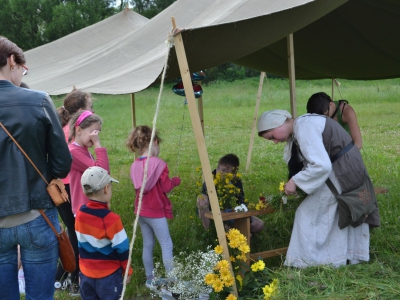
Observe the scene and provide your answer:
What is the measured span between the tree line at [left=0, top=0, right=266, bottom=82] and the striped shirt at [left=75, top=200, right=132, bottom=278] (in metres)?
23.4

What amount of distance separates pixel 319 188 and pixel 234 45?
3.52 ft

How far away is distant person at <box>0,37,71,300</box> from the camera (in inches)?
90.5

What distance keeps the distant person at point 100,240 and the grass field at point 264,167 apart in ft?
3.02

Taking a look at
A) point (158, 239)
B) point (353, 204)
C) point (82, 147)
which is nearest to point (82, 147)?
point (82, 147)

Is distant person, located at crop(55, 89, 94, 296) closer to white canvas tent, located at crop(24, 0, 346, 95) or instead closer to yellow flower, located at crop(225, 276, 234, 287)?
white canvas tent, located at crop(24, 0, 346, 95)

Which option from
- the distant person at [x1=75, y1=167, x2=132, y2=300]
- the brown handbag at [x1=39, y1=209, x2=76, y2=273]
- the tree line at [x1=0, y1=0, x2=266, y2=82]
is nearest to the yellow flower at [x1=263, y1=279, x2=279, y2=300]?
the distant person at [x1=75, y1=167, x2=132, y2=300]

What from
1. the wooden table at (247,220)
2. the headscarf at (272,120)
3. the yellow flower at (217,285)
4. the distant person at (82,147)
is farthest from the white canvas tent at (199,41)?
the yellow flower at (217,285)

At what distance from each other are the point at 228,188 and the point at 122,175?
4449 millimetres

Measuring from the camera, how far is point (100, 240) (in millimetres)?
2881

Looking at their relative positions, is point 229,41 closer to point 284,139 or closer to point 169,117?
point 284,139

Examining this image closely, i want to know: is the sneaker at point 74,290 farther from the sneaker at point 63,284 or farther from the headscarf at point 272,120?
the headscarf at point 272,120

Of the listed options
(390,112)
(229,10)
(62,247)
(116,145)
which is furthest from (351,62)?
(390,112)

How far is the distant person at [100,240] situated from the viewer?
2.87 m

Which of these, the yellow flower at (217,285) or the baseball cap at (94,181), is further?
the yellow flower at (217,285)
